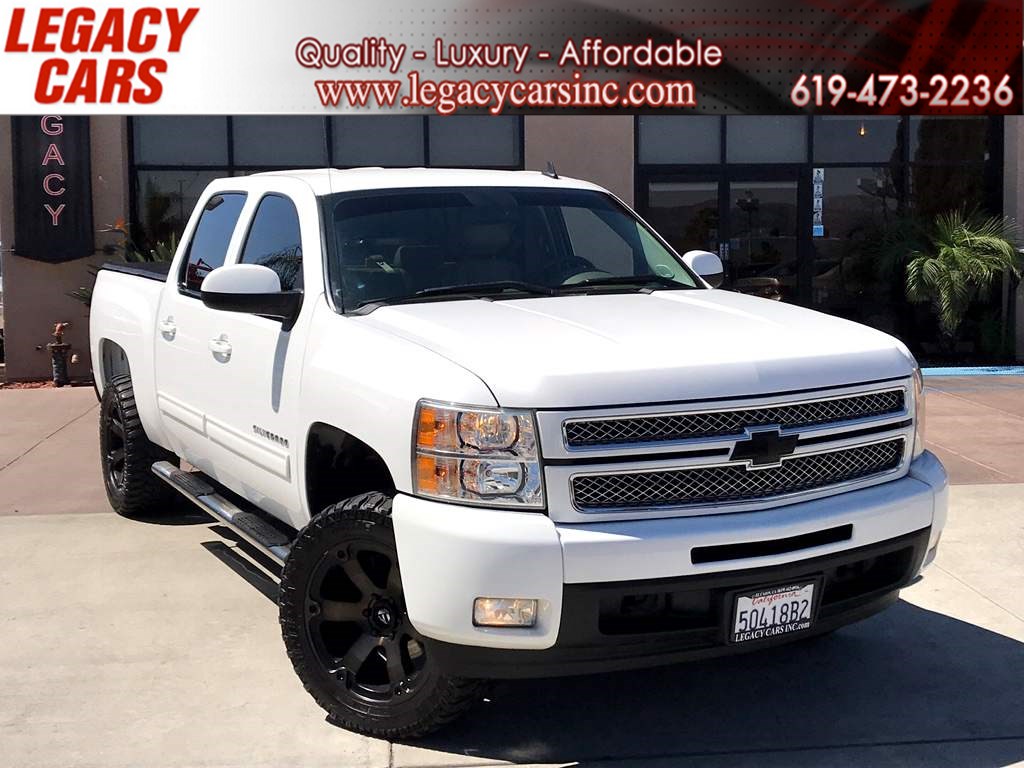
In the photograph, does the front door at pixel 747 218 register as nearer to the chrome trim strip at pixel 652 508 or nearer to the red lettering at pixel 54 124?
the red lettering at pixel 54 124

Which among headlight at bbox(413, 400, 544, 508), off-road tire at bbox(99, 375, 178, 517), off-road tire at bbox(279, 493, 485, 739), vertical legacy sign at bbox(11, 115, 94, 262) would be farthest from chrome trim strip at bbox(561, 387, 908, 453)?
vertical legacy sign at bbox(11, 115, 94, 262)

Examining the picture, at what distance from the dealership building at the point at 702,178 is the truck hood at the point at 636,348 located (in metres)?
10.5

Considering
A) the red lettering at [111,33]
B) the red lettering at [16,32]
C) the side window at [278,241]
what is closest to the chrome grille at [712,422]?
the side window at [278,241]

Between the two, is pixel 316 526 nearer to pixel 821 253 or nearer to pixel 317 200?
pixel 317 200

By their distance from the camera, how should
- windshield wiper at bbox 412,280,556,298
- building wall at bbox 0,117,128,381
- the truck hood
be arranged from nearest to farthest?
1. the truck hood
2. windshield wiper at bbox 412,280,556,298
3. building wall at bbox 0,117,128,381

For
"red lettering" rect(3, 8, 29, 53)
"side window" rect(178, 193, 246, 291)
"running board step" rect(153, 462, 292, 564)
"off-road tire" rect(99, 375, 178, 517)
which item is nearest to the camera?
"running board step" rect(153, 462, 292, 564)

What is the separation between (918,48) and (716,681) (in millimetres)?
13347

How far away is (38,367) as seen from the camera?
14.4m

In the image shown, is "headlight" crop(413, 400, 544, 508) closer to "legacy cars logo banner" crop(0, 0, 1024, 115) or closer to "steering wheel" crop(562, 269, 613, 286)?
"steering wheel" crop(562, 269, 613, 286)

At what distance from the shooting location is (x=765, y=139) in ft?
51.6

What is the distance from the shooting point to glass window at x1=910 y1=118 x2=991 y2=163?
622 inches

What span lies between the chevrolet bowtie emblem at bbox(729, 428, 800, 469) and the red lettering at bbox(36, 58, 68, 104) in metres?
12.6

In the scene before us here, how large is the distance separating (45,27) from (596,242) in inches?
477

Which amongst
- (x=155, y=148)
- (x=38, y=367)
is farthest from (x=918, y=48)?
(x=38, y=367)
